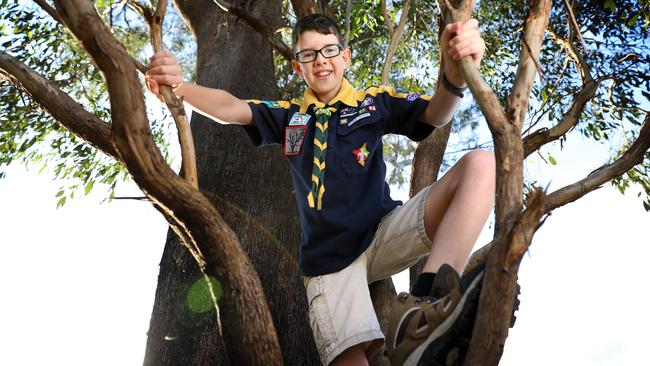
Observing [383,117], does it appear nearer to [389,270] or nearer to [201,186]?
[389,270]

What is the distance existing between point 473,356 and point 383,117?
5.00 feet

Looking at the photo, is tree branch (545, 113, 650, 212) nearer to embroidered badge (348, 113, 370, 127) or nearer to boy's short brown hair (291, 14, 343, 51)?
embroidered badge (348, 113, 370, 127)

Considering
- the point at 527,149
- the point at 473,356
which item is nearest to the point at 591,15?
the point at 527,149

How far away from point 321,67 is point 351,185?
0.60 m

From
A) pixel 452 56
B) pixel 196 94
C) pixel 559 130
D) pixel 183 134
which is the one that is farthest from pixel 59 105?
pixel 559 130

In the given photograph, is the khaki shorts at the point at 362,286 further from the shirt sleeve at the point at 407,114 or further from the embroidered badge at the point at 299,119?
the embroidered badge at the point at 299,119

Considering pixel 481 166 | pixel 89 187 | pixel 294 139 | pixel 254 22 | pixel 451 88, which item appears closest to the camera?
pixel 481 166

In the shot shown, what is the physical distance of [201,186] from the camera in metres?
4.03

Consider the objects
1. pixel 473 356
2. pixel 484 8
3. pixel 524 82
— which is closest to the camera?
pixel 473 356

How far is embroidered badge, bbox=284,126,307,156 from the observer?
3.12m

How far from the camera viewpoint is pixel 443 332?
192cm

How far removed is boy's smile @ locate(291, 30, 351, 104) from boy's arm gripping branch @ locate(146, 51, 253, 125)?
13.5 inches

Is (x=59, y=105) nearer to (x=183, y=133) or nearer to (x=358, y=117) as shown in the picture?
(x=183, y=133)

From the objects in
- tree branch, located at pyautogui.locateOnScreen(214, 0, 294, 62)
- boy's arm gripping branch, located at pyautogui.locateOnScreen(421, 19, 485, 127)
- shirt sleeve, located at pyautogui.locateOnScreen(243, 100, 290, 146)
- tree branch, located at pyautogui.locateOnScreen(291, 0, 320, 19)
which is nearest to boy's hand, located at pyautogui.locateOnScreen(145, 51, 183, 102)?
shirt sleeve, located at pyautogui.locateOnScreen(243, 100, 290, 146)
